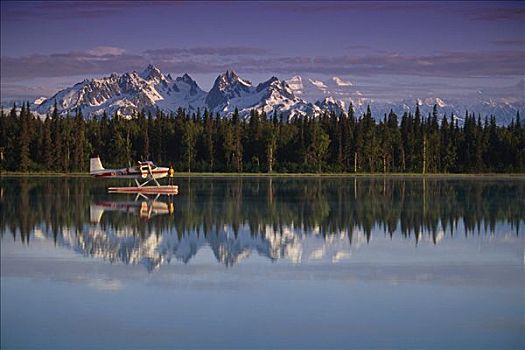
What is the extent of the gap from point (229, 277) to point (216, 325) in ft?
12.2

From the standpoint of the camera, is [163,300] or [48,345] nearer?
[48,345]

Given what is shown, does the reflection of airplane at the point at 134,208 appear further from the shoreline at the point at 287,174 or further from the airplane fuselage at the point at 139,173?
the shoreline at the point at 287,174

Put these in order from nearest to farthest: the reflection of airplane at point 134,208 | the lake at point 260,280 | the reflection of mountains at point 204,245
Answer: the lake at point 260,280
the reflection of mountains at point 204,245
the reflection of airplane at point 134,208

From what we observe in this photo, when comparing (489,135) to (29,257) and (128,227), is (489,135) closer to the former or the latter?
(128,227)

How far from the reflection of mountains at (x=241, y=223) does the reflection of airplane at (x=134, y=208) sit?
0.04 meters

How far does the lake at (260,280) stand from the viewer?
1132 centimetres

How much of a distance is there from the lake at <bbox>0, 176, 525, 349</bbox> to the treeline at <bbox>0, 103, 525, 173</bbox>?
197ft

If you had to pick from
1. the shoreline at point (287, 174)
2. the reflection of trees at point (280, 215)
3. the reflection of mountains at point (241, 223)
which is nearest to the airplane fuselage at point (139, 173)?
the reflection of trees at point (280, 215)

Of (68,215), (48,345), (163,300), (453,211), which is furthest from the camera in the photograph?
(453,211)

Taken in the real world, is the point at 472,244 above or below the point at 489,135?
below

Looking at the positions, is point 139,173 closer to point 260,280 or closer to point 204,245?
point 204,245

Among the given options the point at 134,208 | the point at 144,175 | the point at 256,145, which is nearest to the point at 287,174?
the point at 256,145

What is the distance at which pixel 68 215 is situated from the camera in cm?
2752

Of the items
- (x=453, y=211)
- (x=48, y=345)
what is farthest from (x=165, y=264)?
(x=453, y=211)
